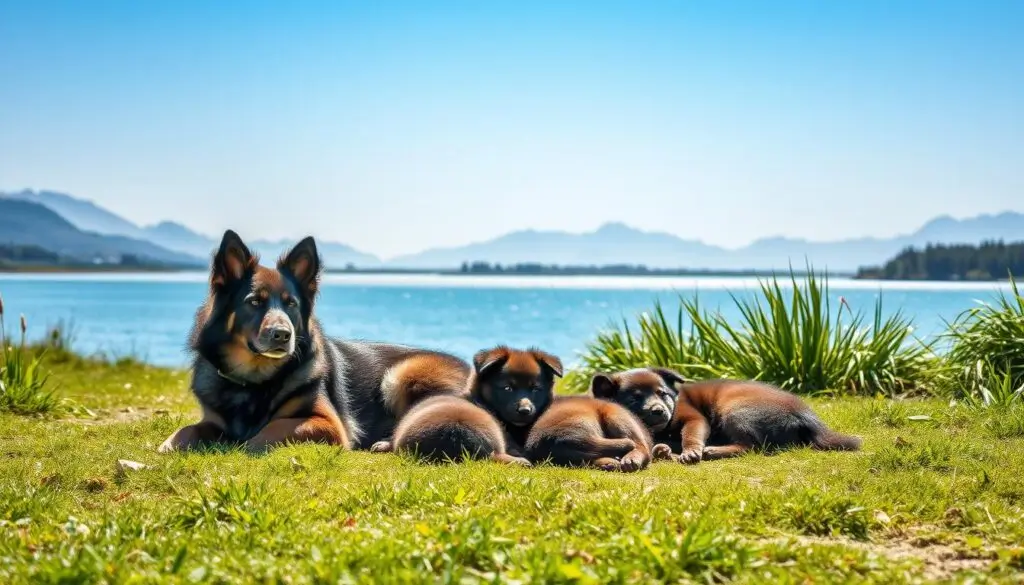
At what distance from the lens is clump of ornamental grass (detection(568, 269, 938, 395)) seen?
12.2 metres

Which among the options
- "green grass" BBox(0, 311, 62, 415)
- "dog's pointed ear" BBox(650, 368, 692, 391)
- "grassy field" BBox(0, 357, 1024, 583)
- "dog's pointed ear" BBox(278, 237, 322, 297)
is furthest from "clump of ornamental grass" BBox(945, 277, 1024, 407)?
"green grass" BBox(0, 311, 62, 415)

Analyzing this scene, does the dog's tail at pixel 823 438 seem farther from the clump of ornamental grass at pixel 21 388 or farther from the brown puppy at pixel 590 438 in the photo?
the clump of ornamental grass at pixel 21 388

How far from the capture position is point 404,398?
8492 mm

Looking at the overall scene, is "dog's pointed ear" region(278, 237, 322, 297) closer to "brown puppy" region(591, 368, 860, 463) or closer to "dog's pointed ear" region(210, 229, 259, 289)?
"dog's pointed ear" region(210, 229, 259, 289)

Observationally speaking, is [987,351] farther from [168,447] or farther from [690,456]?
[168,447]

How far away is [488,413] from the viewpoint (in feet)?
24.8

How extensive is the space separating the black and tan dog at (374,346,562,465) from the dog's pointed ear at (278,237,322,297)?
4.51ft

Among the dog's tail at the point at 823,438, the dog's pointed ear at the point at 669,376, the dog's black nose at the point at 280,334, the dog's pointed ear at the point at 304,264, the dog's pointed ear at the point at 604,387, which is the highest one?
the dog's pointed ear at the point at 304,264

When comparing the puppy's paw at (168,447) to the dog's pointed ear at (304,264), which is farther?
the dog's pointed ear at (304,264)

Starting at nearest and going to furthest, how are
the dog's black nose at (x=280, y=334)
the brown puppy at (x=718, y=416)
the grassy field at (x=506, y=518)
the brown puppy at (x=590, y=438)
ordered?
the grassy field at (x=506, y=518)
the brown puppy at (x=590, y=438)
the dog's black nose at (x=280, y=334)
the brown puppy at (x=718, y=416)

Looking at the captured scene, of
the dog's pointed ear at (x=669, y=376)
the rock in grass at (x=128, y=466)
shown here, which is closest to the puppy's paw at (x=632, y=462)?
the dog's pointed ear at (x=669, y=376)

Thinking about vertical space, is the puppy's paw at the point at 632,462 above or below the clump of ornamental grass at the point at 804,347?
below

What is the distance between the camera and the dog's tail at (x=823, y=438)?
7.82 metres

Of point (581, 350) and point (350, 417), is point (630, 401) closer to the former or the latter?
point (350, 417)
